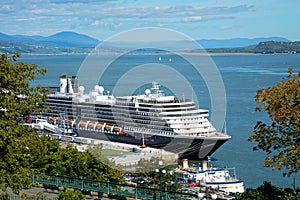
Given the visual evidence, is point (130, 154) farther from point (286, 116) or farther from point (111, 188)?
point (286, 116)

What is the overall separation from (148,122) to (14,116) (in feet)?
78.6

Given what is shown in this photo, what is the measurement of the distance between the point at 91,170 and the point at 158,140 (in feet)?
58.4

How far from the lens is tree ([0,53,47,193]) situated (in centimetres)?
906

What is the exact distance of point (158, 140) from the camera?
3212 centimetres

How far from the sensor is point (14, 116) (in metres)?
9.27

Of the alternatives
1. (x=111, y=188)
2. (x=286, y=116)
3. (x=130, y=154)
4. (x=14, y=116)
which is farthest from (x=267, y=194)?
(x=130, y=154)

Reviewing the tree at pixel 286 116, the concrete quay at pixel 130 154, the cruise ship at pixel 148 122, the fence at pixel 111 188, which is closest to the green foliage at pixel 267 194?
the tree at pixel 286 116

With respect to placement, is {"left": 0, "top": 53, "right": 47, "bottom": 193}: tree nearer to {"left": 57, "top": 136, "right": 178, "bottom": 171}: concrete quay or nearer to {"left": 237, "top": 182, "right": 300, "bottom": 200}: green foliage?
{"left": 237, "top": 182, "right": 300, "bottom": 200}: green foliage

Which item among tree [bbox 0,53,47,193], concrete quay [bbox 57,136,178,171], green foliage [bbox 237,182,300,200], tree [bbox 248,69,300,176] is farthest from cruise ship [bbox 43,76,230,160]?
tree [bbox 248,69,300,176]

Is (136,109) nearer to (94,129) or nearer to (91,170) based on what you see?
(94,129)

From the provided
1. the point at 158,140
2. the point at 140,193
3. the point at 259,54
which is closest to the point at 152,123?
the point at 158,140

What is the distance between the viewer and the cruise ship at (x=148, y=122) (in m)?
30.8

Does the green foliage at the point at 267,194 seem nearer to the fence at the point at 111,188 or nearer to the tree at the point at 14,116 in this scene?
the fence at the point at 111,188

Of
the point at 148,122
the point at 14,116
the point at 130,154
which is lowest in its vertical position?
the point at 130,154
